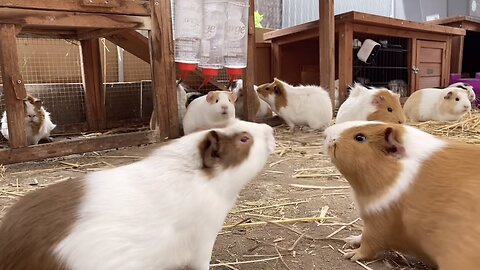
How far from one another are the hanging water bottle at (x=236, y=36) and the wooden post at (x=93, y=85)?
147cm

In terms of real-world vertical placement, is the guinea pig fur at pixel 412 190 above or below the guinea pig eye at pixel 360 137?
below

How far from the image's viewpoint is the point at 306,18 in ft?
21.7

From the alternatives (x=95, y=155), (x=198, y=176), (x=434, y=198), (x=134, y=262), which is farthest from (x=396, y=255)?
(x=95, y=155)

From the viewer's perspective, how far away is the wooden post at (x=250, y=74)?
141 inches

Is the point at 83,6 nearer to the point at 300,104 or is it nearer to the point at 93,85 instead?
the point at 93,85

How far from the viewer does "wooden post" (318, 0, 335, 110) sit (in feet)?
13.1

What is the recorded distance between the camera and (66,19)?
246 centimetres

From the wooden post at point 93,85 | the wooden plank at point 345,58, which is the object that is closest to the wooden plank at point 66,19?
the wooden post at point 93,85

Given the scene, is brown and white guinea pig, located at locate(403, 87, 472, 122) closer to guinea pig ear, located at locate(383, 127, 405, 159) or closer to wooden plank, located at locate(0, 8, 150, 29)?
wooden plank, located at locate(0, 8, 150, 29)

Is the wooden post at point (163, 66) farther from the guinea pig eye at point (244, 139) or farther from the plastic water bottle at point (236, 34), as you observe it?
the guinea pig eye at point (244, 139)

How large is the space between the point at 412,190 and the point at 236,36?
8.30 ft

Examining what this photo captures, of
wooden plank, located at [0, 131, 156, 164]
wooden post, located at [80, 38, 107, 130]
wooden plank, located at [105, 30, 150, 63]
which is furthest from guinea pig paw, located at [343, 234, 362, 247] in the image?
wooden post, located at [80, 38, 107, 130]

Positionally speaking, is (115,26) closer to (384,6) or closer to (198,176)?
(198,176)

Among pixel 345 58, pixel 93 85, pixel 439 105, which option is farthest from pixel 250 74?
pixel 439 105
